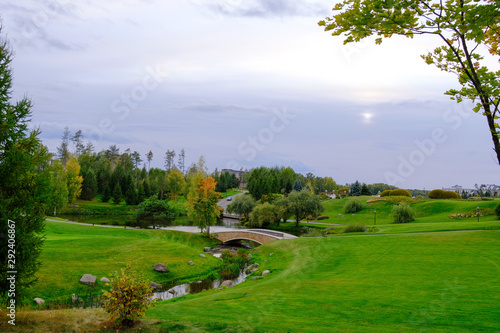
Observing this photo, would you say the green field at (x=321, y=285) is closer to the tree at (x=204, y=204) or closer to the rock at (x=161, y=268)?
the rock at (x=161, y=268)

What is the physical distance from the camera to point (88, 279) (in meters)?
21.3

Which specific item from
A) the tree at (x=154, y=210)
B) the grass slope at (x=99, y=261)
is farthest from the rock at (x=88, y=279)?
the tree at (x=154, y=210)

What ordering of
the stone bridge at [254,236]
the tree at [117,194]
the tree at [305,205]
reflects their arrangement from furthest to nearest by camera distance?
the tree at [117,194] → the tree at [305,205] → the stone bridge at [254,236]

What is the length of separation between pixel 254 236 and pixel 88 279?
22206 mm

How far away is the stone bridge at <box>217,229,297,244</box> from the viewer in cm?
3862

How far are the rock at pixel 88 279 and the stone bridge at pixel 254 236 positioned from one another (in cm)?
2080

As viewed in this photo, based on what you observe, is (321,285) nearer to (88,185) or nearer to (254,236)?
(254,236)

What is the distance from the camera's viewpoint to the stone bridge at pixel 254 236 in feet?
127

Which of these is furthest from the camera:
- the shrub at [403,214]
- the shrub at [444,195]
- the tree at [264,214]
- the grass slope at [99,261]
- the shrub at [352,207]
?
the shrub at [444,195]

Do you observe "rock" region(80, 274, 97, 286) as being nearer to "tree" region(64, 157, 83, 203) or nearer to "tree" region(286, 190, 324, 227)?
"tree" region(286, 190, 324, 227)

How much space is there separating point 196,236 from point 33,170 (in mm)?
33208

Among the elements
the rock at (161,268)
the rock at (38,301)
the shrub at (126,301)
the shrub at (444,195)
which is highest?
the shrub at (444,195)

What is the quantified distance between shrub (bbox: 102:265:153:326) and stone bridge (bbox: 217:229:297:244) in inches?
1119

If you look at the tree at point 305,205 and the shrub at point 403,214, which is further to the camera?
the tree at point 305,205
